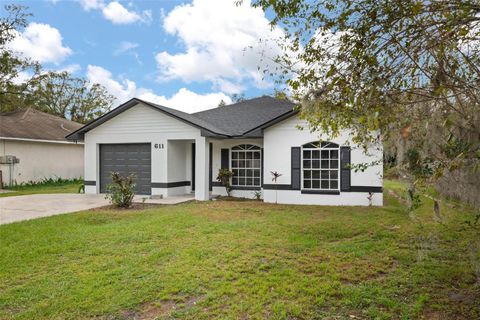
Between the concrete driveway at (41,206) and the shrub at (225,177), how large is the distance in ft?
15.0

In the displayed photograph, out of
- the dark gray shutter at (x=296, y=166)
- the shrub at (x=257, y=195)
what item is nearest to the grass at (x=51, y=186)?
the shrub at (x=257, y=195)

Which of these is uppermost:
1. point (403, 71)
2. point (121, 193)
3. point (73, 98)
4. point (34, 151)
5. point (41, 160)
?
point (73, 98)

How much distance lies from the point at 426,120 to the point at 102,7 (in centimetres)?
1217

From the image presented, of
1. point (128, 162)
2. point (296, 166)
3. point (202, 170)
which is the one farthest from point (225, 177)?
point (128, 162)

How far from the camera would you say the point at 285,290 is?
185 inches

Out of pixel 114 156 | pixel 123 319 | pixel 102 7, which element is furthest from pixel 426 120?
pixel 114 156

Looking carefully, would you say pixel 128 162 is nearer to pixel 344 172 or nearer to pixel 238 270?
pixel 344 172

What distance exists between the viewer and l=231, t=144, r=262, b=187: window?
14.9m

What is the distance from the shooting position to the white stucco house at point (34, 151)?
1969 centimetres

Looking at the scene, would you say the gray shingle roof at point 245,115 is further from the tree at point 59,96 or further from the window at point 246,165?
the tree at point 59,96

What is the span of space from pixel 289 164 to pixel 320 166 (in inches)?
44.0

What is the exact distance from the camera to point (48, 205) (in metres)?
12.4

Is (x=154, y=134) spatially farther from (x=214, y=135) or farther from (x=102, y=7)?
(x=102, y=7)

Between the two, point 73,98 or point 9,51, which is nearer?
point 9,51
